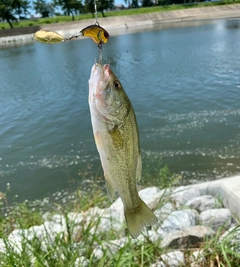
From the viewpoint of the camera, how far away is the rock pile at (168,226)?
12.6ft

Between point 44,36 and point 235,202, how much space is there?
462 centimetres

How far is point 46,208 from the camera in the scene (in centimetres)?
748

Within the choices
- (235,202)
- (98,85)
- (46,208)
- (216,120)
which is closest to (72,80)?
(216,120)

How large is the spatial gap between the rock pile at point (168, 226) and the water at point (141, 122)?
242 cm

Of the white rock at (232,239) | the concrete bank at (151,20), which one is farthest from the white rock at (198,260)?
the concrete bank at (151,20)

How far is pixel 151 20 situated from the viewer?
70062mm

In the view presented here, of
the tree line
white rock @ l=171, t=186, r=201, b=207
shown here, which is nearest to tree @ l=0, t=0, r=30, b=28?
the tree line

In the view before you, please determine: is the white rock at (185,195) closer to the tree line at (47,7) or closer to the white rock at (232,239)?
the white rock at (232,239)

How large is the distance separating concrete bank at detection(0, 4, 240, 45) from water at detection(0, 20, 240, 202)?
4685 cm

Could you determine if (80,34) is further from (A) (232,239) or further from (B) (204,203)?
(B) (204,203)

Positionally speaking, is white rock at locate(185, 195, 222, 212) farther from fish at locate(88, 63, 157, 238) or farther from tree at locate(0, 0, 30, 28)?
tree at locate(0, 0, 30, 28)

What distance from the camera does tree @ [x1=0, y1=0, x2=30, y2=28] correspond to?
82.1 m

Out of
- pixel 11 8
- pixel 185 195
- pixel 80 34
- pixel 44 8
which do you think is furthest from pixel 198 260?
pixel 44 8

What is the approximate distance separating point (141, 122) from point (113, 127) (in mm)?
10061
